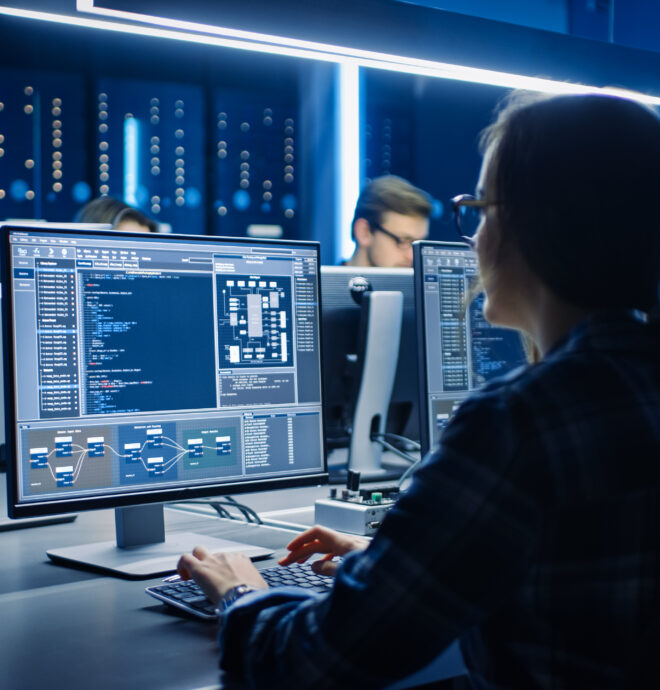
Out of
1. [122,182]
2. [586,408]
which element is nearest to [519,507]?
[586,408]

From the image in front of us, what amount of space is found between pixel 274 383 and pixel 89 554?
1.27ft

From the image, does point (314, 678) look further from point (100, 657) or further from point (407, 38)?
point (407, 38)

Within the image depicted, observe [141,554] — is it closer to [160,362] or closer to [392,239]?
[160,362]

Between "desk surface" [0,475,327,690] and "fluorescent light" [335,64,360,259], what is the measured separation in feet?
11.5

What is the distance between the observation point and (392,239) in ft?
10.8

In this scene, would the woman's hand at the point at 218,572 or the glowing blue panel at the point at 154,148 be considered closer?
the woman's hand at the point at 218,572

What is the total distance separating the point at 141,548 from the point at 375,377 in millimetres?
770

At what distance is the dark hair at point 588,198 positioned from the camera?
72cm

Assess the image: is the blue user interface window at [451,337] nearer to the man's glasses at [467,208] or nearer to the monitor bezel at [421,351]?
the monitor bezel at [421,351]

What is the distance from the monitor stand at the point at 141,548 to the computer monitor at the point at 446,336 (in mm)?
474

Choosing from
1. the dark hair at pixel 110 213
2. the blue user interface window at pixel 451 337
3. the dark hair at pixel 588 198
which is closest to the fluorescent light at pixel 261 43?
the blue user interface window at pixel 451 337

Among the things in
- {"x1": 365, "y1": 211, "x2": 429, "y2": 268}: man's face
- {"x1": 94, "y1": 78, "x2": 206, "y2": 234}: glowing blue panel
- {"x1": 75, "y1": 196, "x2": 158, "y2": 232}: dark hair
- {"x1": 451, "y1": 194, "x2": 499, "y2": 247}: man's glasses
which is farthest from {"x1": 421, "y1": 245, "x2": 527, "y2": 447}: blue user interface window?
{"x1": 94, "y1": 78, "x2": 206, "y2": 234}: glowing blue panel

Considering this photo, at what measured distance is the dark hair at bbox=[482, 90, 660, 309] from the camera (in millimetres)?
720

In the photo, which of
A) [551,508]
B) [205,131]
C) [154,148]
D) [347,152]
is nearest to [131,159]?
[154,148]
